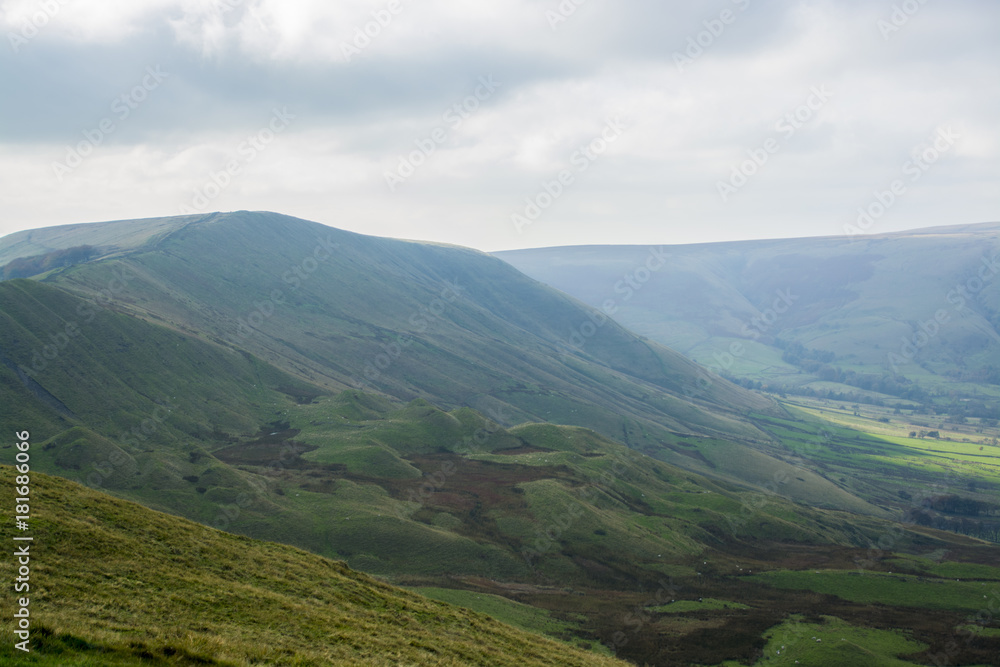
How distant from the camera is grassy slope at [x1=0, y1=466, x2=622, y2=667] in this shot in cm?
2806

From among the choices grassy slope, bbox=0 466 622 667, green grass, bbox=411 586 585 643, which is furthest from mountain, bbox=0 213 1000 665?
green grass, bbox=411 586 585 643

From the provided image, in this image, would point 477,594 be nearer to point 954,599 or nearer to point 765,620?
point 765,620

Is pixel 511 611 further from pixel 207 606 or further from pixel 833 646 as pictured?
pixel 207 606

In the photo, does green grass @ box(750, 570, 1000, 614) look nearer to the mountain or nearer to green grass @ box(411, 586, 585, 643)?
the mountain

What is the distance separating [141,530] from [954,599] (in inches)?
3965

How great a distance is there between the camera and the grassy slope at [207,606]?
28.1 meters

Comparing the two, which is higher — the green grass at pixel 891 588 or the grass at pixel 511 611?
the grass at pixel 511 611

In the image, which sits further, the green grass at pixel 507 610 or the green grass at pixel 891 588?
the green grass at pixel 891 588

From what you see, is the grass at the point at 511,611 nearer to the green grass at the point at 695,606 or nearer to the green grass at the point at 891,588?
the green grass at the point at 695,606

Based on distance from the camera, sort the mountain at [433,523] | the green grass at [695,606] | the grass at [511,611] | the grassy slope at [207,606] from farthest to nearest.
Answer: the green grass at [695,606] < the grass at [511,611] < the mountain at [433,523] < the grassy slope at [207,606]

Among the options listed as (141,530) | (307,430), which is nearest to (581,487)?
(307,430)

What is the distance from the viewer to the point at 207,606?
3719 centimetres

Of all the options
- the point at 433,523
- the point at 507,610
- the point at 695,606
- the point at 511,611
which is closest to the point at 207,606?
the point at 507,610

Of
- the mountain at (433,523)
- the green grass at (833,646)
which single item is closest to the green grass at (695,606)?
the mountain at (433,523)
